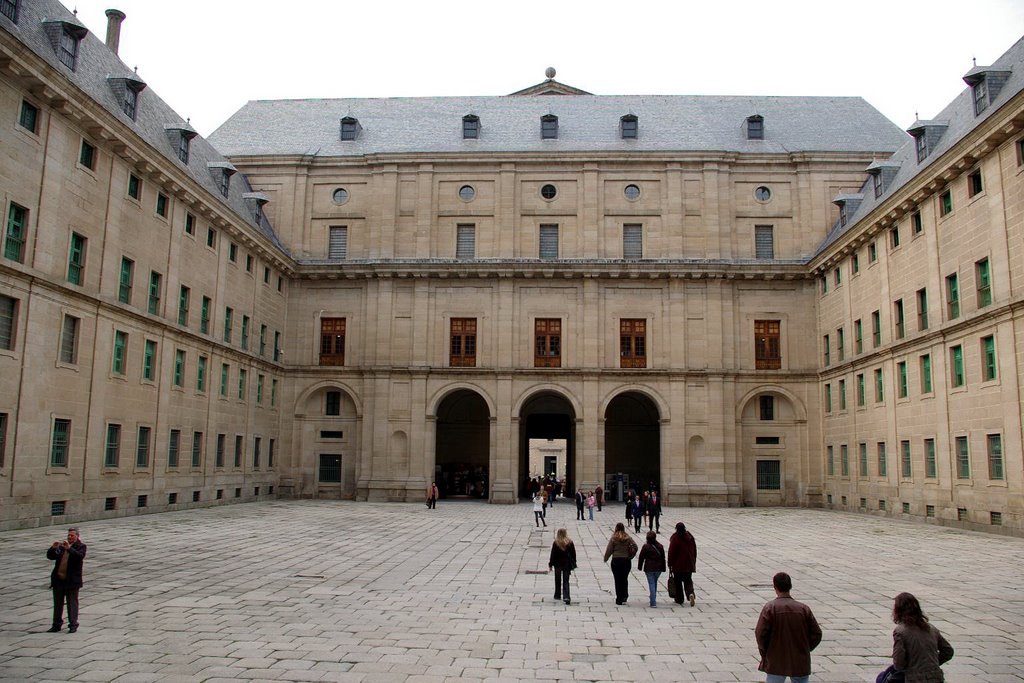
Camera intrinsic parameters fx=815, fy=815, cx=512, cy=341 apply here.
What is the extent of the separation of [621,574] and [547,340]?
33.3m

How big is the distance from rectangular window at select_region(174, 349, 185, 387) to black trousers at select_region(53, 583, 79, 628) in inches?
979

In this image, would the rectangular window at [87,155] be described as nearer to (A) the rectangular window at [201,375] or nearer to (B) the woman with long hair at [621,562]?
(A) the rectangular window at [201,375]

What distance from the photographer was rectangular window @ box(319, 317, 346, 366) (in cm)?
4891

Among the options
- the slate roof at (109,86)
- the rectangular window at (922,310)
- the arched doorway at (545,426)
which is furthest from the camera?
the arched doorway at (545,426)

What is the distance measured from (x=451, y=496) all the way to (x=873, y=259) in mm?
29883

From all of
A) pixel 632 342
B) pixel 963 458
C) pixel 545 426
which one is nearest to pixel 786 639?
pixel 963 458

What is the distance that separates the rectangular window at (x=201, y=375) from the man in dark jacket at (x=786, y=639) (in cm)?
3417

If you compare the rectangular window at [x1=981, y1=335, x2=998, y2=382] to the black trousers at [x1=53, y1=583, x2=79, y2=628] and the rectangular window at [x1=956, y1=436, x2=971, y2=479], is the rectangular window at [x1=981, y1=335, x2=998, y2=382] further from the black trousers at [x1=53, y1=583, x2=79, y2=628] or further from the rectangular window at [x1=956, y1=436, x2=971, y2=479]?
the black trousers at [x1=53, y1=583, x2=79, y2=628]

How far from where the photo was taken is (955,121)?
35875mm

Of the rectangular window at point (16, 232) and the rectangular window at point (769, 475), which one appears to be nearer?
the rectangular window at point (16, 232)

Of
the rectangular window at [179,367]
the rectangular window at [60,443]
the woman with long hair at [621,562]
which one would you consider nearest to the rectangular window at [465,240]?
the rectangular window at [179,367]

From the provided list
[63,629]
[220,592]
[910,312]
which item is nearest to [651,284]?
[910,312]

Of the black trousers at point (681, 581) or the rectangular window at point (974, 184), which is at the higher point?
the rectangular window at point (974, 184)

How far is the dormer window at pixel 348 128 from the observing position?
53.1 metres
